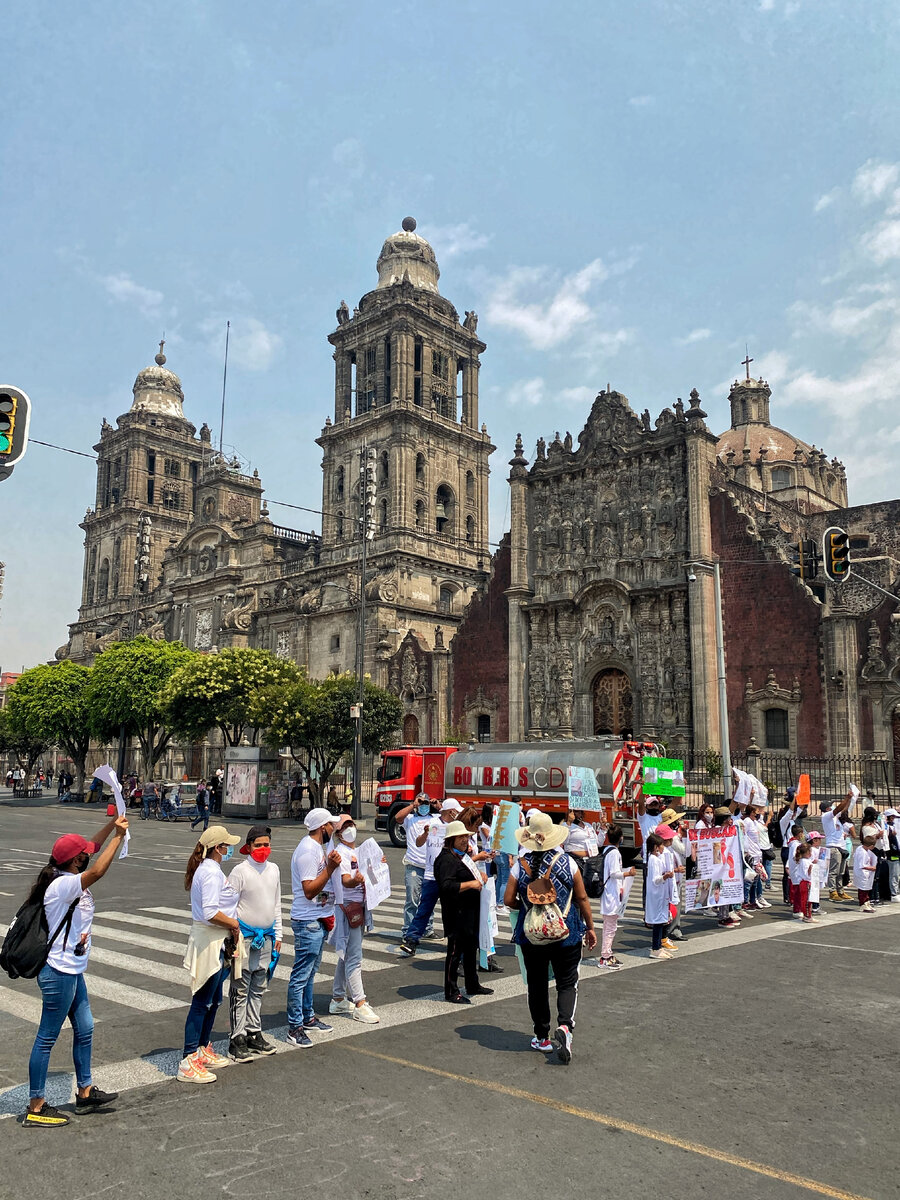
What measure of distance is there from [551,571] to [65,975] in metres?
38.4

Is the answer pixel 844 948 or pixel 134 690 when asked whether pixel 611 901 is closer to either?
pixel 844 948

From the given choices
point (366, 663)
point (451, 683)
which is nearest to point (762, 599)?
point (451, 683)

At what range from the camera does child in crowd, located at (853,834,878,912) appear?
53.4 ft

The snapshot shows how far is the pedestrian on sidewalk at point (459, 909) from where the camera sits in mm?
9469

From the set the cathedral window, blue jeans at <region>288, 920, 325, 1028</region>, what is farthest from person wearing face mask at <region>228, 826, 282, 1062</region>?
the cathedral window

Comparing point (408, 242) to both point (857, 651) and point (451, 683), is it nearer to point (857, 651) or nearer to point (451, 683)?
point (451, 683)

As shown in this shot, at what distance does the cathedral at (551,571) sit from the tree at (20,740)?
11207 millimetres

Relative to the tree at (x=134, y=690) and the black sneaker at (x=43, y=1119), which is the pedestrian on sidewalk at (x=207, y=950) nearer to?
the black sneaker at (x=43, y=1119)

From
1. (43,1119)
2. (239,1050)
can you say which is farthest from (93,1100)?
(239,1050)

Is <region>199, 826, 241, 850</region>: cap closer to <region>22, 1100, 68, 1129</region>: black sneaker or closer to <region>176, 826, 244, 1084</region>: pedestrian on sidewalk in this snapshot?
<region>176, 826, 244, 1084</region>: pedestrian on sidewalk

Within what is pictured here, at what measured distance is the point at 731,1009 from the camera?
30.2 ft

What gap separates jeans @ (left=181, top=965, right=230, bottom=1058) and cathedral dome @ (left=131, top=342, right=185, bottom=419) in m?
95.0

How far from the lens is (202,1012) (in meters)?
7.16

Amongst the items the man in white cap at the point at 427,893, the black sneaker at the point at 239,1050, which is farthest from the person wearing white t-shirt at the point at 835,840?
the black sneaker at the point at 239,1050
